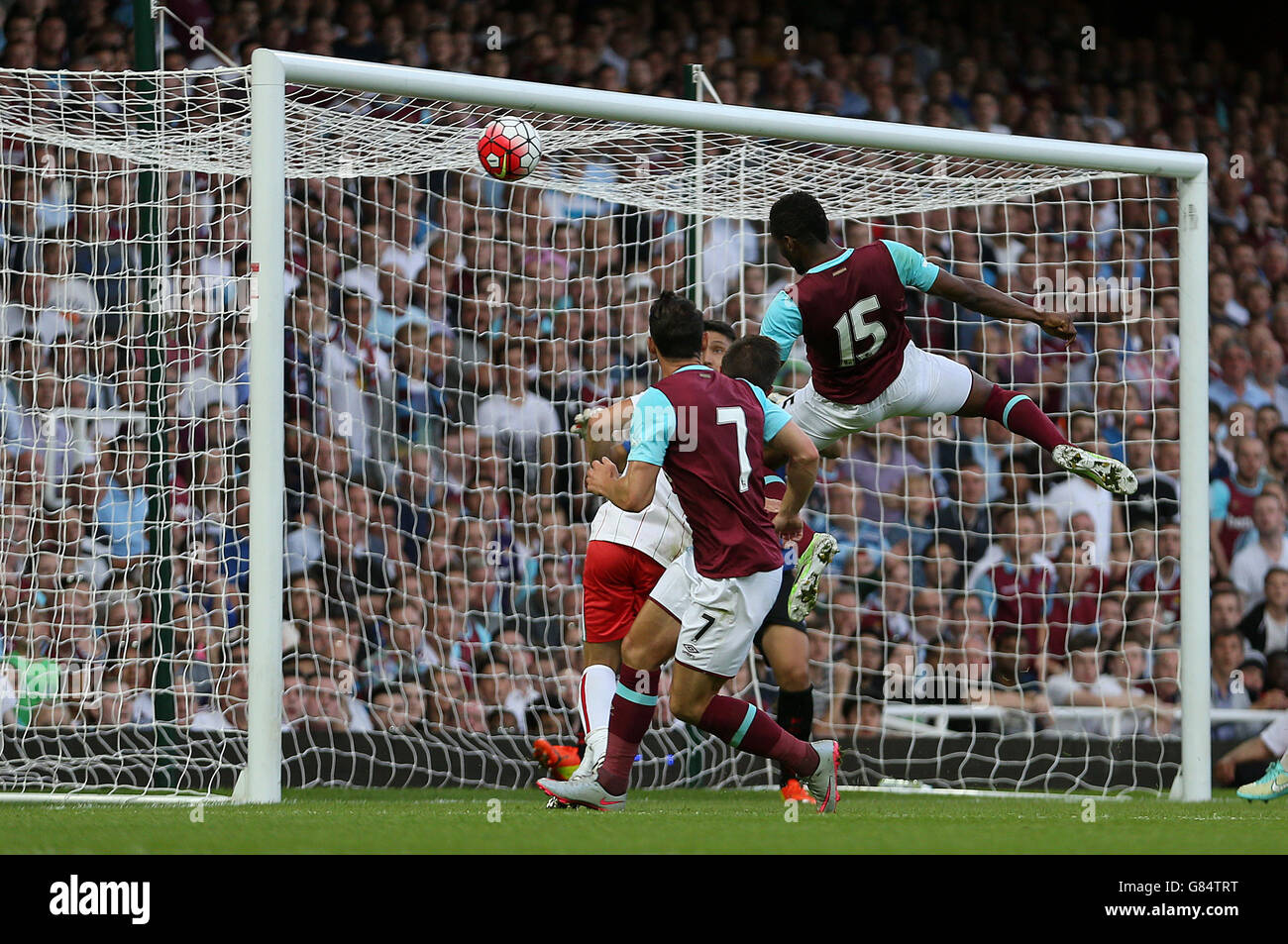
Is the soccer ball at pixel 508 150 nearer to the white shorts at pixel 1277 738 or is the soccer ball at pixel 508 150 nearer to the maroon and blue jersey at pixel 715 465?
the maroon and blue jersey at pixel 715 465

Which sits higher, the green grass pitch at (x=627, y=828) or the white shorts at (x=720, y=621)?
the white shorts at (x=720, y=621)

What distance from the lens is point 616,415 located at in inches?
247

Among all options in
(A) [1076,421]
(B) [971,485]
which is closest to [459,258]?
(B) [971,485]

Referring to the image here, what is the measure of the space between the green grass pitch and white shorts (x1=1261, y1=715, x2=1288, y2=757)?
196 cm

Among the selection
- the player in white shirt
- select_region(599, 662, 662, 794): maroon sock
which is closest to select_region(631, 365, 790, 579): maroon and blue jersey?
select_region(599, 662, 662, 794): maroon sock

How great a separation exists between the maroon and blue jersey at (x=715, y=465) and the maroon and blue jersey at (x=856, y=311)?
0.71m

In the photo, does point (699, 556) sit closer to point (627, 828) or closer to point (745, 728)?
point (745, 728)

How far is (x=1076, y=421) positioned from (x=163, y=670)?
575 centimetres

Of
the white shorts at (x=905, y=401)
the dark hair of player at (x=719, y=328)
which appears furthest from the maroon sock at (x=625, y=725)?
the dark hair of player at (x=719, y=328)

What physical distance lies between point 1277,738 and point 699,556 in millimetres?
4346

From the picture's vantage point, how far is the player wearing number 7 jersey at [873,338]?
6.21 meters

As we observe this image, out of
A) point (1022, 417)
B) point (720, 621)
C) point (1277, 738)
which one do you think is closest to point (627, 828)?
point (720, 621)

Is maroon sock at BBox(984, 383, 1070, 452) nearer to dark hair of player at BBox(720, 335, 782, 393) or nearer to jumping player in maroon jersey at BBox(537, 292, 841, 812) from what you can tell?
dark hair of player at BBox(720, 335, 782, 393)

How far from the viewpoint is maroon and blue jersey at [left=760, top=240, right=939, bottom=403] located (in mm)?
6211
